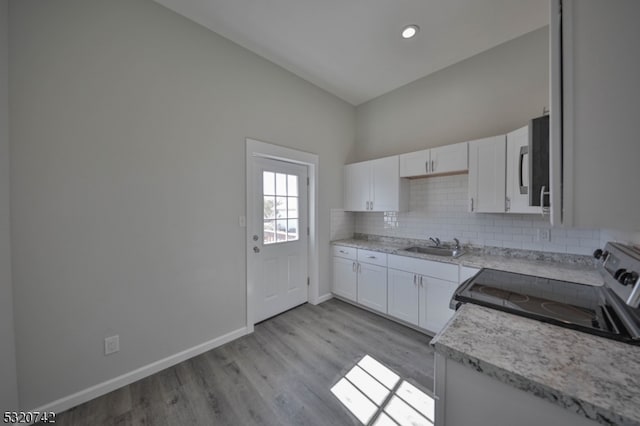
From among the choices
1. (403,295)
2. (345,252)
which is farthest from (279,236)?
(403,295)

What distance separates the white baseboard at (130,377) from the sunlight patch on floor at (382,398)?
128 centimetres

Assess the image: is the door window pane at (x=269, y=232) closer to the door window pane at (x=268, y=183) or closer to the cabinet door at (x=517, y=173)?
the door window pane at (x=268, y=183)

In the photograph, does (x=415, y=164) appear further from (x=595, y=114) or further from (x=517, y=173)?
(x=595, y=114)

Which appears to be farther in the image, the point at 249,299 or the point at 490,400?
the point at 249,299

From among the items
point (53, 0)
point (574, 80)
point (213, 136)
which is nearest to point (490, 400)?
point (574, 80)

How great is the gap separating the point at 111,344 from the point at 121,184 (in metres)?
1.24

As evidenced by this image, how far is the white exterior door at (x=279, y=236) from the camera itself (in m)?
2.81

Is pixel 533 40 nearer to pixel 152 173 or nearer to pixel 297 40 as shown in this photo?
pixel 297 40

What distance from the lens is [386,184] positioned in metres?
3.15

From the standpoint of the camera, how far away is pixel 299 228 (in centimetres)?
328

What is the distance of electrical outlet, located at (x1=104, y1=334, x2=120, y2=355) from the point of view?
1.76 meters

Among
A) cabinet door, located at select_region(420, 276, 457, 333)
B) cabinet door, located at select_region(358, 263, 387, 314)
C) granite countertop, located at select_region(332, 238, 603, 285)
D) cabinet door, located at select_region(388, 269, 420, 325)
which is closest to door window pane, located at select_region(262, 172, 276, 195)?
cabinet door, located at select_region(358, 263, 387, 314)

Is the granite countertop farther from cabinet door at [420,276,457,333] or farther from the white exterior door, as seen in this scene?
the white exterior door

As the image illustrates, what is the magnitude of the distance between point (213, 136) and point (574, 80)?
2.46 m
